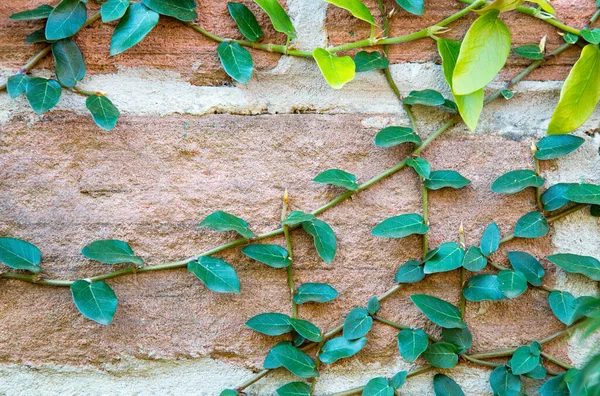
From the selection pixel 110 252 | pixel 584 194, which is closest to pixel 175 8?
pixel 110 252

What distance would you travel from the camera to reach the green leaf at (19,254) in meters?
0.61

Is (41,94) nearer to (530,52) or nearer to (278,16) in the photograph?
(278,16)

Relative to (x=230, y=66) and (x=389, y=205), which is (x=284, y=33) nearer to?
(x=230, y=66)

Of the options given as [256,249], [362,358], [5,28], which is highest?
[5,28]

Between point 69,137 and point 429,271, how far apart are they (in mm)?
427

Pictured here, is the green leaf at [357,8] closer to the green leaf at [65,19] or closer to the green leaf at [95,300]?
the green leaf at [65,19]

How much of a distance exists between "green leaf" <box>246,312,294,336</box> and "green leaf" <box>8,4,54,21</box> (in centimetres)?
40

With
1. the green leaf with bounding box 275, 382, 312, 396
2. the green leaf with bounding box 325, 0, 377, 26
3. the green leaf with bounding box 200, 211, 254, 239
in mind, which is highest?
the green leaf with bounding box 325, 0, 377, 26

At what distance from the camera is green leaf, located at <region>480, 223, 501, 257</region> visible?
66 cm

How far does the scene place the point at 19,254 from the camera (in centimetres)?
62

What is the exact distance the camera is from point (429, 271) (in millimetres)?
641

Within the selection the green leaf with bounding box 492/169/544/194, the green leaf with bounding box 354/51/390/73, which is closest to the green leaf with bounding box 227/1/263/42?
the green leaf with bounding box 354/51/390/73

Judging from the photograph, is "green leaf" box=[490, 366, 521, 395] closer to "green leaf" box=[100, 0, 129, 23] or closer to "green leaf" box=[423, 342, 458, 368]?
"green leaf" box=[423, 342, 458, 368]

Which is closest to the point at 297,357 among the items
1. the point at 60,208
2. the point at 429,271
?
the point at 429,271
